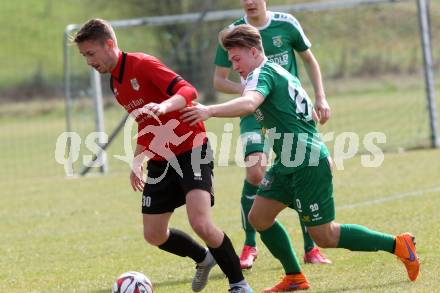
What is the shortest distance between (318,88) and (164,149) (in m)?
1.56

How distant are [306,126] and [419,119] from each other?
11.7 metres

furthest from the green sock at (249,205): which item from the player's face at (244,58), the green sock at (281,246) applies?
the player's face at (244,58)

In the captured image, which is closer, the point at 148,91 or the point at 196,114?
the point at 196,114

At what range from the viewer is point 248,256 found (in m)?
7.69

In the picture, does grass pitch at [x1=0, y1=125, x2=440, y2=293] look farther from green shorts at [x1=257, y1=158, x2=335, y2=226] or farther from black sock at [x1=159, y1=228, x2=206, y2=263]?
green shorts at [x1=257, y1=158, x2=335, y2=226]

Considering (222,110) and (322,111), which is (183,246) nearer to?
(322,111)

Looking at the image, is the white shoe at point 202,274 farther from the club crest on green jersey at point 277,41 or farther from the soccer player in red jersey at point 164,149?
the club crest on green jersey at point 277,41

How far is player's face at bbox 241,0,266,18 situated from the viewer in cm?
773

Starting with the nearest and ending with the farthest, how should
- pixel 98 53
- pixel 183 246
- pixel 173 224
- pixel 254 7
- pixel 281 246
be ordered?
1. pixel 98 53
2. pixel 281 246
3. pixel 183 246
4. pixel 254 7
5. pixel 173 224

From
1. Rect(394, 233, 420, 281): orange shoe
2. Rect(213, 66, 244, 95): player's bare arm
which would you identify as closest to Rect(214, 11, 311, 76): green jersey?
Rect(213, 66, 244, 95): player's bare arm

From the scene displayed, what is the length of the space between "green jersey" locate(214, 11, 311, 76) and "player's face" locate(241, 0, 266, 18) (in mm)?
113

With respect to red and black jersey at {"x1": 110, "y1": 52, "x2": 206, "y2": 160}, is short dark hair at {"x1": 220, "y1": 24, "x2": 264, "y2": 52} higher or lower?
higher

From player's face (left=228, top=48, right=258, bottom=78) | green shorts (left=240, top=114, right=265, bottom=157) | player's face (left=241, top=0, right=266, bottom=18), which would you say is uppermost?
player's face (left=241, top=0, right=266, bottom=18)

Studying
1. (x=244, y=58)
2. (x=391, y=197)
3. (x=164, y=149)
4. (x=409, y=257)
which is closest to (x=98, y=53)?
(x=164, y=149)
